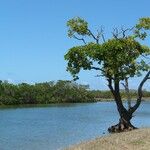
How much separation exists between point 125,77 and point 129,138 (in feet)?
49.8

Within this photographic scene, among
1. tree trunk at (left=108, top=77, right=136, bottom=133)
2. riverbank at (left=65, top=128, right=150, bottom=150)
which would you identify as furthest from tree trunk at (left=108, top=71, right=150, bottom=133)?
riverbank at (left=65, top=128, right=150, bottom=150)

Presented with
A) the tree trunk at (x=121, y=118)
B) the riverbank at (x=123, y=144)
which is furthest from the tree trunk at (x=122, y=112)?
the riverbank at (x=123, y=144)

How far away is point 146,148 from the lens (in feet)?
96.1

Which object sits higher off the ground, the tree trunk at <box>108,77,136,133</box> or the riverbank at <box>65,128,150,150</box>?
the tree trunk at <box>108,77,136,133</box>

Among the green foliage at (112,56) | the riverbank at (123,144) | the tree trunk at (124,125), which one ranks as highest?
the green foliage at (112,56)

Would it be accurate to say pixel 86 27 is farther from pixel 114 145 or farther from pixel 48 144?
pixel 114 145

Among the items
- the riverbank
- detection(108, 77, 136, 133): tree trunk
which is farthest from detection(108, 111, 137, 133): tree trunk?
the riverbank

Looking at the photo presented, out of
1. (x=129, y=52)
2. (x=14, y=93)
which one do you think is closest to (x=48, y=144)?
(x=129, y=52)

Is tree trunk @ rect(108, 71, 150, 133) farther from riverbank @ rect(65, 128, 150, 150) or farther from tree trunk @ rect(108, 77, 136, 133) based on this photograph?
riverbank @ rect(65, 128, 150, 150)

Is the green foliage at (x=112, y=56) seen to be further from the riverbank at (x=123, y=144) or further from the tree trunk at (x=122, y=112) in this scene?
the riverbank at (x=123, y=144)

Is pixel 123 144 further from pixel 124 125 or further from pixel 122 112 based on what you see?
pixel 122 112

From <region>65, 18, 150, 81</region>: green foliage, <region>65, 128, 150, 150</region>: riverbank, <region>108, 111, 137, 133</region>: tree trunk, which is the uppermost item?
<region>65, 18, 150, 81</region>: green foliage

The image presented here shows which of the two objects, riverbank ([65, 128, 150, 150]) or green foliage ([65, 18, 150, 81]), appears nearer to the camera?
riverbank ([65, 128, 150, 150])

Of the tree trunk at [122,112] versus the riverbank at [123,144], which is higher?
the tree trunk at [122,112]
